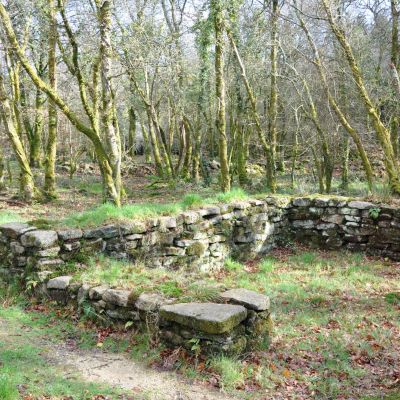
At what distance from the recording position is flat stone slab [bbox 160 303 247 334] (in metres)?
3.94

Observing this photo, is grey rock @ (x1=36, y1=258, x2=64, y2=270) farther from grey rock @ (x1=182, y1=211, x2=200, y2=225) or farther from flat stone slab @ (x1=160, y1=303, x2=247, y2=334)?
grey rock @ (x1=182, y1=211, x2=200, y2=225)

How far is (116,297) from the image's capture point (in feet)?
15.5

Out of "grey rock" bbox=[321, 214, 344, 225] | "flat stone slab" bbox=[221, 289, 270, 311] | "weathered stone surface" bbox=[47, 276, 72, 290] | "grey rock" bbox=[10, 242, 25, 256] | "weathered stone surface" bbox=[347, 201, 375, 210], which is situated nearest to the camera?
"flat stone slab" bbox=[221, 289, 270, 311]

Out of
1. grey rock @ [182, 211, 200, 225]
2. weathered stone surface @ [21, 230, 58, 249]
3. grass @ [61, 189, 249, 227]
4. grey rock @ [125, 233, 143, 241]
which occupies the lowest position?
grey rock @ [125, 233, 143, 241]

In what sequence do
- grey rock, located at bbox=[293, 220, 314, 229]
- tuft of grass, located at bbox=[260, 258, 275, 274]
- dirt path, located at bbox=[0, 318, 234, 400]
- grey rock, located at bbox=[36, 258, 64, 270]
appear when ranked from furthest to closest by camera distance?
grey rock, located at bbox=[293, 220, 314, 229] → tuft of grass, located at bbox=[260, 258, 275, 274] → grey rock, located at bbox=[36, 258, 64, 270] → dirt path, located at bbox=[0, 318, 234, 400]

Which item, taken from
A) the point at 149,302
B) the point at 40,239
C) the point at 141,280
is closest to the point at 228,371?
the point at 149,302

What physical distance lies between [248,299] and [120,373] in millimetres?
1553

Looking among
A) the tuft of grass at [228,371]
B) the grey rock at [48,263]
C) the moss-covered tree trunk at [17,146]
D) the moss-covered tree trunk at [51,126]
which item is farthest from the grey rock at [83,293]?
the moss-covered tree trunk at [51,126]

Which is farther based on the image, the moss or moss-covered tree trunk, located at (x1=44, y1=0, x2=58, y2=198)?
moss-covered tree trunk, located at (x1=44, y1=0, x2=58, y2=198)

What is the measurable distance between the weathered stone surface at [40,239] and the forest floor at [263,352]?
2.21 ft

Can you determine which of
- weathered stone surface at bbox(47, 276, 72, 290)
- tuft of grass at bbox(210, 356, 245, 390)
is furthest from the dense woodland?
tuft of grass at bbox(210, 356, 245, 390)

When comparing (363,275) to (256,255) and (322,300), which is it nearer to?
(322,300)

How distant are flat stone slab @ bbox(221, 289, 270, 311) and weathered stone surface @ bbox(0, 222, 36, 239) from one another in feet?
10.7

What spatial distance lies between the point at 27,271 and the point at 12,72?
1131 centimetres
